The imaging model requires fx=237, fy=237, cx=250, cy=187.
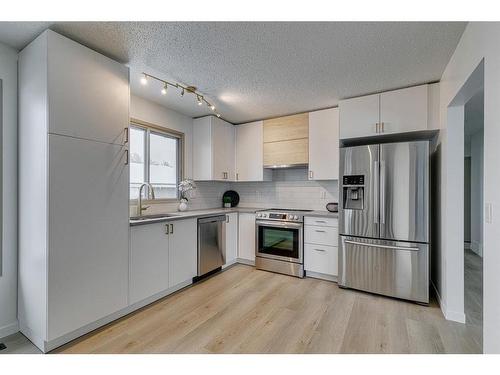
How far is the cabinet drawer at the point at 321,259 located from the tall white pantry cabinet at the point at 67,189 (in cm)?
228

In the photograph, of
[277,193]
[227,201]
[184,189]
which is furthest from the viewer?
[227,201]

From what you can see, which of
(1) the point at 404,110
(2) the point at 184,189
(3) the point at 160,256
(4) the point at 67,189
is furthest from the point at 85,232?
(1) the point at 404,110

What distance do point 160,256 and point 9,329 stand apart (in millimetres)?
1257

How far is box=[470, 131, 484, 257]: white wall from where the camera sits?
14.6 ft

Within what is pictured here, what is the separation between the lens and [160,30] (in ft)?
5.73

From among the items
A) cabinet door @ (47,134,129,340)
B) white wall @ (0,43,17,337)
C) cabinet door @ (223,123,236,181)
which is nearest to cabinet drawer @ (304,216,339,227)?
cabinet door @ (223,123,236,181)

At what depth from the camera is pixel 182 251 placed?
288 cm

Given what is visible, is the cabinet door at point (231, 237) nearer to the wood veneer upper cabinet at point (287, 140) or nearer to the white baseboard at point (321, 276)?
the wood veneer upper cabinet at point (287, 140)

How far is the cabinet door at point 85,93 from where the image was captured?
1753mm

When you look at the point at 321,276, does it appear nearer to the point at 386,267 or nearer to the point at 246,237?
the point at 386,267

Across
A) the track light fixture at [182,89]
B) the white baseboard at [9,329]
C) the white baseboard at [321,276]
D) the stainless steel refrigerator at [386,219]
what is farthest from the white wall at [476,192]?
the white baseboard at [9,329]

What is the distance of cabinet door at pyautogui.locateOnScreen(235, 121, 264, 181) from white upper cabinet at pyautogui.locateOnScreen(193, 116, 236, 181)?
0.22 meters
